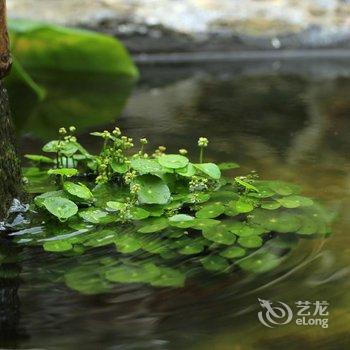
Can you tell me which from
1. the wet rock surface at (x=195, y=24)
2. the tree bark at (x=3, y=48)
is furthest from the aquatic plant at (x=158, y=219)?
the wet rock surface at (x=195, y=24)

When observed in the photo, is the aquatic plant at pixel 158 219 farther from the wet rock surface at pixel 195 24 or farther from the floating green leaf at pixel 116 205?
the wet rock surface at pixel 195 24

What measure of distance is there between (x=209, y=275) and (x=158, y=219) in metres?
0.22

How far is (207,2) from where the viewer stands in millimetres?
3686

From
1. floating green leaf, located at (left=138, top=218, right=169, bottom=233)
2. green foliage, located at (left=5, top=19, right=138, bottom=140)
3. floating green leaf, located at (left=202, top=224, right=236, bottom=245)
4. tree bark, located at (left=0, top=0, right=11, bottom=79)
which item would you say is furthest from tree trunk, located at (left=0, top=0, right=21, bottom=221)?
green foliage, located at (left=5, top=19, right=138, bottom=140)

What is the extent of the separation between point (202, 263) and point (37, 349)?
324 mm

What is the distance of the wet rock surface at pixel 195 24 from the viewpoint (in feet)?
11.9

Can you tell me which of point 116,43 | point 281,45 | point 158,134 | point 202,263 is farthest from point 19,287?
point 281,45

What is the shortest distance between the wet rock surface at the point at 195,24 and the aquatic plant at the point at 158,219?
2.20 metres

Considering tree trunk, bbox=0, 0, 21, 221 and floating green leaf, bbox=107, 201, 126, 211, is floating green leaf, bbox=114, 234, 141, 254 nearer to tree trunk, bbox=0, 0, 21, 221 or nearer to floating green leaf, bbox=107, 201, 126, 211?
floating green leaf, bbox=107, 201, 126, 211

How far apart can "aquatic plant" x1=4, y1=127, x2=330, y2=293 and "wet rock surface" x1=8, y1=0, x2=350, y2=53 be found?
7.20ft

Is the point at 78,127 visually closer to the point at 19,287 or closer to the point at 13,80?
the point at 13,80

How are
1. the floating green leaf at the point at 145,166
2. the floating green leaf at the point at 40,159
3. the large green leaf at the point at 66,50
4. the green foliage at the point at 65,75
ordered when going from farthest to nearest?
the large green leaf at the point at 66,50
the green foliage at the point at 65,75
the floating green leaf at the point at 40,159
the floating green leaf at the point at 145,166

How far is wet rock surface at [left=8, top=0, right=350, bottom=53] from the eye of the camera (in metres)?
3.64

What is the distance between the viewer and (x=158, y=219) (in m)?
1.30
